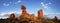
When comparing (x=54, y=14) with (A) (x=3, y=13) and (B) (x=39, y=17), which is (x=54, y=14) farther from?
(A) (x=3, y=13)

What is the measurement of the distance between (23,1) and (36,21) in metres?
0.77

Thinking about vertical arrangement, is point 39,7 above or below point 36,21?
above

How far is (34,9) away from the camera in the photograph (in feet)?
14.8

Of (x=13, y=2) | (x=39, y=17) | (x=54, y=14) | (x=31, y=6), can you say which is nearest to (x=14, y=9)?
(x=13, y=2)

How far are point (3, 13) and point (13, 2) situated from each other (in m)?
0.48

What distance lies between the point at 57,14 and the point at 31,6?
0.86 m

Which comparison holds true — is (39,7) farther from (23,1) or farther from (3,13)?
(3,13)

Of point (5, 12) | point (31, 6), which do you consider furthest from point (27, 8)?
point (5, 12)

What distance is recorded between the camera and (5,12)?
4.55m

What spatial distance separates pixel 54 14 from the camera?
4441 mm

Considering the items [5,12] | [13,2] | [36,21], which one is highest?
[13,2]

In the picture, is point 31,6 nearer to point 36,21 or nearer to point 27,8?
point 27,8

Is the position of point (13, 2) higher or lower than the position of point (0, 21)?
higher

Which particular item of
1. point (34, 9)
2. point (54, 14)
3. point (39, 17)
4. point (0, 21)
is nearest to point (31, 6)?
point (34, 9)
